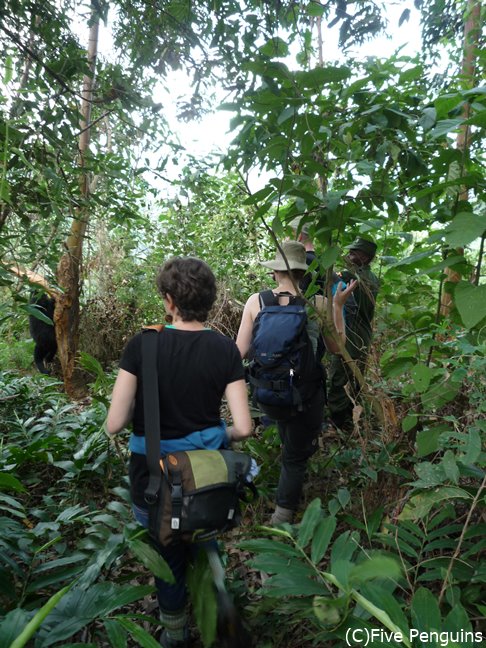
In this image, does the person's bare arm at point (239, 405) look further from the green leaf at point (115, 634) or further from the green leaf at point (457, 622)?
the green leaf at point (457, 622)

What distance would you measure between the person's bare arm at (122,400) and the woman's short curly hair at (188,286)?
37 centimetres

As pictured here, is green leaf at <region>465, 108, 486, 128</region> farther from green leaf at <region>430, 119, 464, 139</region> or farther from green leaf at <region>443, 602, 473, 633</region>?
green leaf at <region>443, 602, 473, 633</region>

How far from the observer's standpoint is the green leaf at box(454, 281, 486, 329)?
134cm

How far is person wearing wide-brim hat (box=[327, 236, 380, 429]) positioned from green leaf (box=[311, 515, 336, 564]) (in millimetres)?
1277

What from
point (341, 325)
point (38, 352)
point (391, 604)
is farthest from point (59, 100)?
point (38, 352)

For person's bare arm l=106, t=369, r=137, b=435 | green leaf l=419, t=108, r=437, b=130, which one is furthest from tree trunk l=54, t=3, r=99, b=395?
green leaf l=419, t=108, r=437, b=130

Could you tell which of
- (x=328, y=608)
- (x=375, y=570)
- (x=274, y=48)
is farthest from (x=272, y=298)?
(x=375, y=570)

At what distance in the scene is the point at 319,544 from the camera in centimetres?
147

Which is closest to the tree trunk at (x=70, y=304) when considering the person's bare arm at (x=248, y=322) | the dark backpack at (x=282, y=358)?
the person's bare arm at (x=248, y=322)

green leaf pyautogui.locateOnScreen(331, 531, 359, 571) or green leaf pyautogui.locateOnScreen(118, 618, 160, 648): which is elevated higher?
green leaf pyautogui.locateOnScreen(331, 531, 359, 571)

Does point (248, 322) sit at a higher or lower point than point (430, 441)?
higher

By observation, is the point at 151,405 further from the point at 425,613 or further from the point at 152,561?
the point at 425,613

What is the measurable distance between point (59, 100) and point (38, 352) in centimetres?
455

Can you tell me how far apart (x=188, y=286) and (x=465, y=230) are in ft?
3.76
